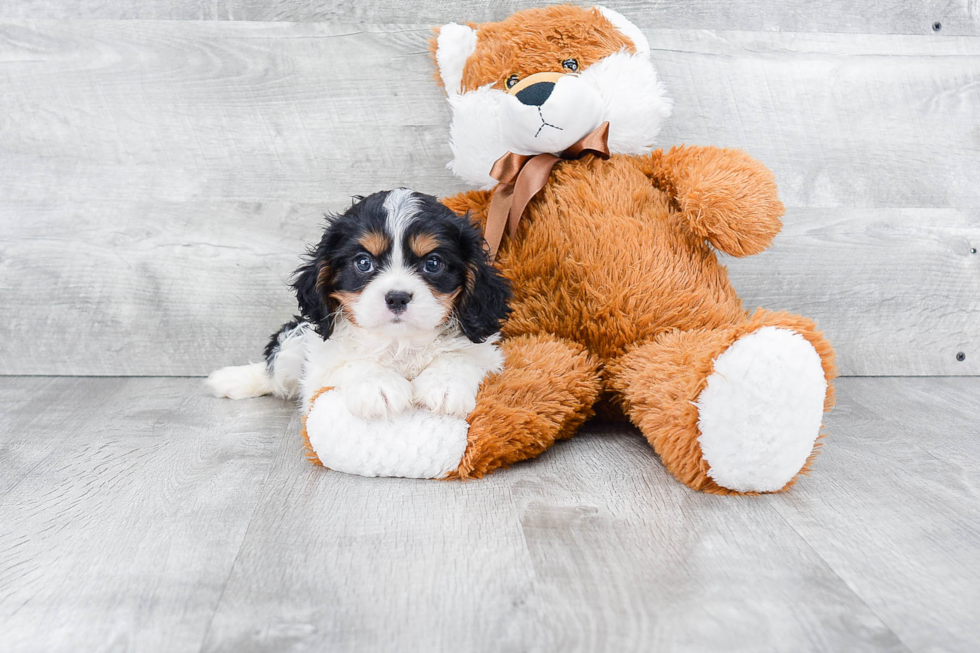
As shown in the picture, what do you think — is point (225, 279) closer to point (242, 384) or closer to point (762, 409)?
point (242, 384)

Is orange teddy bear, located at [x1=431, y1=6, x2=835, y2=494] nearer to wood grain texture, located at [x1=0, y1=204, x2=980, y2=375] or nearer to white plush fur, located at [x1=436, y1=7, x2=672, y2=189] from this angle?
white plush fur, located at [x1=436, y1=7, x2=672, y2=189]

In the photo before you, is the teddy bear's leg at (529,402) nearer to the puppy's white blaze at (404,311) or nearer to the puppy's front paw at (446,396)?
the puppy's front paw at (446,396)

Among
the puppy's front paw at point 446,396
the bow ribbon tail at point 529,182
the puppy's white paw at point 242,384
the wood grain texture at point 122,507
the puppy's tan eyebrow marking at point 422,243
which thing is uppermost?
the bow ribbon tail at point 529,182

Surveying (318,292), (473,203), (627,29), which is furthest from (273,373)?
(627,29)

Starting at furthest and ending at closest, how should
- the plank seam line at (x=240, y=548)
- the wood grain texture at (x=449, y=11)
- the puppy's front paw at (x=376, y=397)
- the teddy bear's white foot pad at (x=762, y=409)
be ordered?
the wood grain texture at (x=449, y=11) < the puppy's front paw at (x=376, y=397) < the teddy bear's white foot pad at (x=762, y=409) < the plank seam line at (x=240, y=548)

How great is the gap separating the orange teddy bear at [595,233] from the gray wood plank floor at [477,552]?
12cm

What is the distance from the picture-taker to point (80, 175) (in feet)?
7.50

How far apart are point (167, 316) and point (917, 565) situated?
2.03 m

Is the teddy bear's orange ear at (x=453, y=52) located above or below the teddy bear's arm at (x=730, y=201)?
above

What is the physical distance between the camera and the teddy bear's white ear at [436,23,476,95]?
6.45ft

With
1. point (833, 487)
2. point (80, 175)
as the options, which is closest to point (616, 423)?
point (833, 487)

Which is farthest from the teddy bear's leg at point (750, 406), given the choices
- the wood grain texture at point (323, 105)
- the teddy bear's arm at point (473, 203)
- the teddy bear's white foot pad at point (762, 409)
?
the wood grain texture at point (323, 105)

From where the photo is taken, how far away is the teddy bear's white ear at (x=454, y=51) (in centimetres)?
196

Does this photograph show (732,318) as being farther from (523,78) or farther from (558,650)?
(558,650)
